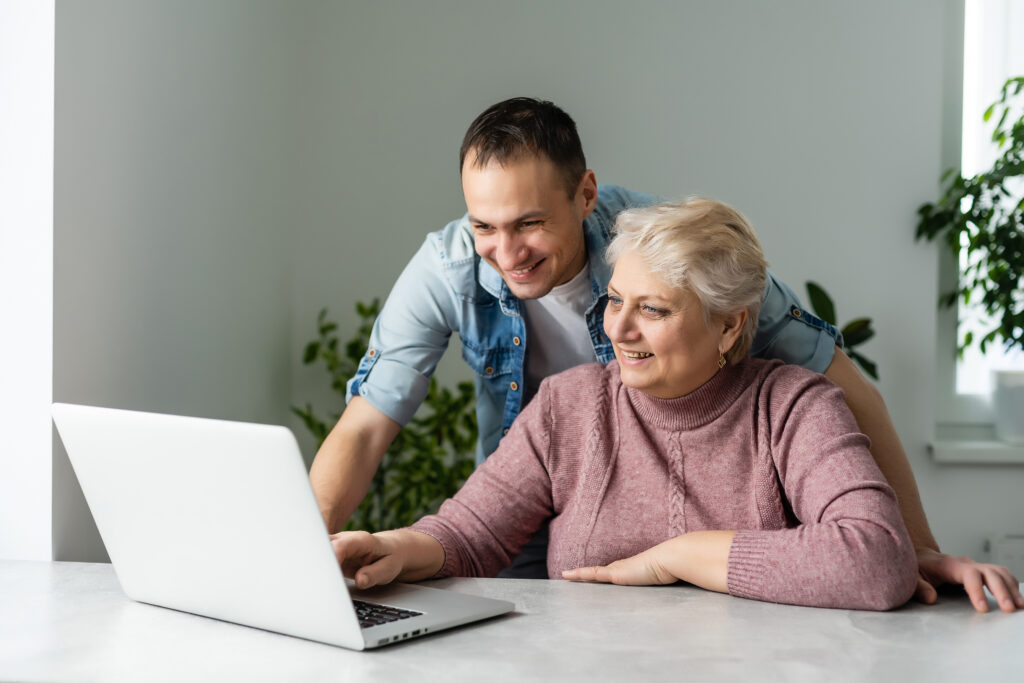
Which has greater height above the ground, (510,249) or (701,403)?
(510,249)

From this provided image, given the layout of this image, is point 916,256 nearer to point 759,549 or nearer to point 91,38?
point 759,549

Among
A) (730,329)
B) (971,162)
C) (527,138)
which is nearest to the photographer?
(730,329)

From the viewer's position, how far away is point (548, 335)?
77.4 inches

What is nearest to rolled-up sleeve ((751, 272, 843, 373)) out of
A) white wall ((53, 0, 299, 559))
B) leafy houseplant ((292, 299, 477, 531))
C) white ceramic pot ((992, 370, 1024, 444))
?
white wall ((53, 0, 299, 559))

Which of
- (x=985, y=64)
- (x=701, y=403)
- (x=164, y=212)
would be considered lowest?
(x=701, y=403)

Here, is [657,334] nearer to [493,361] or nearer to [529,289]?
[529,289]

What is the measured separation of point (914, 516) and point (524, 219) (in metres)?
0.79

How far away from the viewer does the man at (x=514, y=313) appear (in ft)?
5.55

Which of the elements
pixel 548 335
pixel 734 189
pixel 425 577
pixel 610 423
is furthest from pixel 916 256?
pixel 425 577

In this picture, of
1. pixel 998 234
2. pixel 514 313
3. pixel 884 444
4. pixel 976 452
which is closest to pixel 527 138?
pixel 514 313

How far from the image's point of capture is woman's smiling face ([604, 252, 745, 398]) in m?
1.53

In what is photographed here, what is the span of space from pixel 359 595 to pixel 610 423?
51cm

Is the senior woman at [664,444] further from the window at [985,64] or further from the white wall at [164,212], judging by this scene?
the window at [985,64]

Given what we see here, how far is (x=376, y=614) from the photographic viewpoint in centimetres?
122
